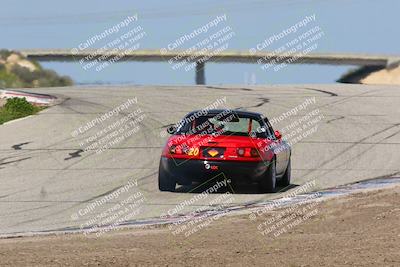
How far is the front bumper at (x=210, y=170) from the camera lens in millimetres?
15523

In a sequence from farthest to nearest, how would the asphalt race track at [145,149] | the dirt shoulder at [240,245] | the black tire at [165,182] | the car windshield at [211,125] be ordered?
the car windshield at [211,125], the black tire at [165,182], the asphalt race track at [145,149], the dirt shoulder at [240,245]

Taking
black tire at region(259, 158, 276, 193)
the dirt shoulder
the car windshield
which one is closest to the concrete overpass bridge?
the car windshield

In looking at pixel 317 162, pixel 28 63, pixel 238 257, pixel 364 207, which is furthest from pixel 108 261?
pixel 28 63

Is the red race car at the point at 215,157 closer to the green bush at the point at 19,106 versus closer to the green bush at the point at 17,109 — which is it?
the green bush at the point at 17,109

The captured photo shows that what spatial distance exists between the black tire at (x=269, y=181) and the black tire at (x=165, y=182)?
139 cm

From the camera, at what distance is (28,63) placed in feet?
220

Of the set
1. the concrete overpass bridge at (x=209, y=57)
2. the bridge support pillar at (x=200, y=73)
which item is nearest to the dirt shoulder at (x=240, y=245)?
the concrete overpass bridge at (x=209, y=57)

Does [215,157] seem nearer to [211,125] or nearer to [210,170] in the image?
[210,170]

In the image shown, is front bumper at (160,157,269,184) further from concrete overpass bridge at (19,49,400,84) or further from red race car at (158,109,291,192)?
concrete overpass bridge at (19,49,400,84)

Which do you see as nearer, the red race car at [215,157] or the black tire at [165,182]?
the red race car at [215,157]

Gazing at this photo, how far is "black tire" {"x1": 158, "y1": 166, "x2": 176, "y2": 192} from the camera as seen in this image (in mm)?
15813

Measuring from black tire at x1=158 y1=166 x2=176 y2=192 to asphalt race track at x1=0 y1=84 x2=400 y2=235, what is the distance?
14 centimetres

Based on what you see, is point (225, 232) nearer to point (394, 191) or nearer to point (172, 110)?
point (394, 191)

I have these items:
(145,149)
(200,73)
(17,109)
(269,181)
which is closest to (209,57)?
(200,73)
